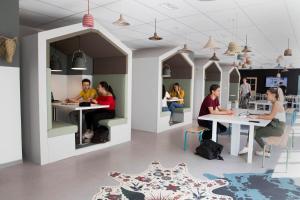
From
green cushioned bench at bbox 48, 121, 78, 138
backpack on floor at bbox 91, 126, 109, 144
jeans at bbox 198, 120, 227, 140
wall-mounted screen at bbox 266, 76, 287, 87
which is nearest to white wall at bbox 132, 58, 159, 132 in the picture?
jeans at bbox 198, 120, 227, 140

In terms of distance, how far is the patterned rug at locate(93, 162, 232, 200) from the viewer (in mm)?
2859

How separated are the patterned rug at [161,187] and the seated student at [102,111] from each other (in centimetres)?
176

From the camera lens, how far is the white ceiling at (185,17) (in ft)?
13.1

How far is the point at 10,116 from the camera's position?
3707 mm

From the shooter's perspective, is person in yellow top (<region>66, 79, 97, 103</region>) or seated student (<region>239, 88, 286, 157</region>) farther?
→ person in yellow top (<region>66, 79, 97, 103</region>)

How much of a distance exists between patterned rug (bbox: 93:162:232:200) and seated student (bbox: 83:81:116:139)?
1756 mm

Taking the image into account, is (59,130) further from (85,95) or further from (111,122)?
(85,95)

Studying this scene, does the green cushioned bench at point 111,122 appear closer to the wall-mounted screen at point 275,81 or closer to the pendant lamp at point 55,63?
the pendant lamp at point 55,63

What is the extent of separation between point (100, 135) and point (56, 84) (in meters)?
2.27

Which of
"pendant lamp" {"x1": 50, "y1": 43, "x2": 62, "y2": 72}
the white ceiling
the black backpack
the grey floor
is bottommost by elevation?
the grey floor

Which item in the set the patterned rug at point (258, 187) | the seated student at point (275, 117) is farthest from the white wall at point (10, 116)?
the seated student at point (275, 117)

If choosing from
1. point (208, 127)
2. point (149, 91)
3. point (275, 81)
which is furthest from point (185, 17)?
point (275, 81)

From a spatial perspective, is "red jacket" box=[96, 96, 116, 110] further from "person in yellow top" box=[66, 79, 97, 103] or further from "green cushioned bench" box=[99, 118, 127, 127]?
"person in yellow top" box=[66, 79, 97, 103]

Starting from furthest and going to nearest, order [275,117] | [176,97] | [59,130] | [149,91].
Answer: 1. [176,97]
2. [149,91]
3. [275,117]
4. [59,130]
